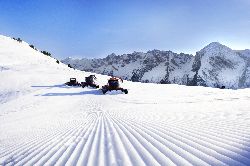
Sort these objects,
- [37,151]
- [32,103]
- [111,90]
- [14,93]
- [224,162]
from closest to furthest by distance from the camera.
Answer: [224,162], [37,151], [32,103], [14,93], [111,90]

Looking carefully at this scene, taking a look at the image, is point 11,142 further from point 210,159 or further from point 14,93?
point 14,93

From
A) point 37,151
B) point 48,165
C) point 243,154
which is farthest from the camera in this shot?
point 37,151

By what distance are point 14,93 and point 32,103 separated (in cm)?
595

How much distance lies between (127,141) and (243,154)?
2.97 meters

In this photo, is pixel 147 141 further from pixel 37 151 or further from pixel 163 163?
pixel 37 151

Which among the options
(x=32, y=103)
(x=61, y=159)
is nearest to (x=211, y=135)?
(x=61, y=159)

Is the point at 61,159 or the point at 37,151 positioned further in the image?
the point at 37,151

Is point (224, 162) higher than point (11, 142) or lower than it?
higher

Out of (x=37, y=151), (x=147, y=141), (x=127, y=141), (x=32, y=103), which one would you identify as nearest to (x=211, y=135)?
(x=147, y=141)

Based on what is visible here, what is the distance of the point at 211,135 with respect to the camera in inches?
303

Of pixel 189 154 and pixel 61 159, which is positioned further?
pixel 61 159

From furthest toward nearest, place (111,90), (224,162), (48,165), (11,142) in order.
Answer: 1. (111,90)
2. (11,142)
3. (48,165)
4. (224,162)

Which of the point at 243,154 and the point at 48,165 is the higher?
the point at 243,154

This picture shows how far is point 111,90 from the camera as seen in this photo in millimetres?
30688
